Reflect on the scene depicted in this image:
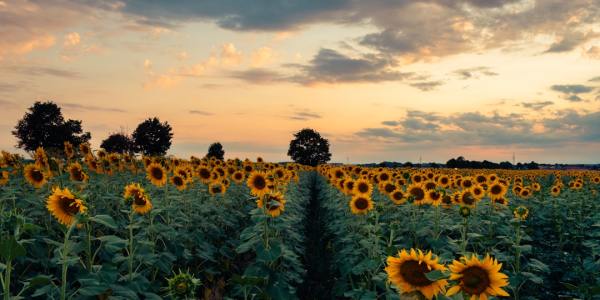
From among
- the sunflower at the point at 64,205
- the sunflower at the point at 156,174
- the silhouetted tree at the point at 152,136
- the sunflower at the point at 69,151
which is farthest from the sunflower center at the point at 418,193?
the silhouetted tree at the point at 152,136

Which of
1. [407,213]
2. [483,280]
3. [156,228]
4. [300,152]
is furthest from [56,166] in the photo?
[300,152]

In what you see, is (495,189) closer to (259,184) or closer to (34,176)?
(259,184)

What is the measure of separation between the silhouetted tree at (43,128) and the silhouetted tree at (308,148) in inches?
1545

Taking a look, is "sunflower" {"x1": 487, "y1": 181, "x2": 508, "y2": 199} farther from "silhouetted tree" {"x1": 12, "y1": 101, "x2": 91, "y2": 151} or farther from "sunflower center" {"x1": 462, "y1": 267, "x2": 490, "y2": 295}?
"silhouetted tree" {"x1": 12, "y1": 101, "x2": 91, "y2": 151}

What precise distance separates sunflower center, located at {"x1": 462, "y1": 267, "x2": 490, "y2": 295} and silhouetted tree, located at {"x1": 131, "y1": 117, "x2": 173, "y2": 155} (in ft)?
188

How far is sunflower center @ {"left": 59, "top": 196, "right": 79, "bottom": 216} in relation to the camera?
527 cm

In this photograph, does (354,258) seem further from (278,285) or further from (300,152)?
(300,152)

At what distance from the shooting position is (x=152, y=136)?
2798 inches

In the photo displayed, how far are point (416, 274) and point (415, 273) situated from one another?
0.04ft

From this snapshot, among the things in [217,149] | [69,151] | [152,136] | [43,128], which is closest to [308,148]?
[217,149]

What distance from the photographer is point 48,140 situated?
70.6 m

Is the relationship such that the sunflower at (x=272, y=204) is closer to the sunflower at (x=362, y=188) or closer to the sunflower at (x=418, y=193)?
the sunflower at (x=362, y=188)

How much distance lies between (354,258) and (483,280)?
5.31 metres

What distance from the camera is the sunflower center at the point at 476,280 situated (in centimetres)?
369
